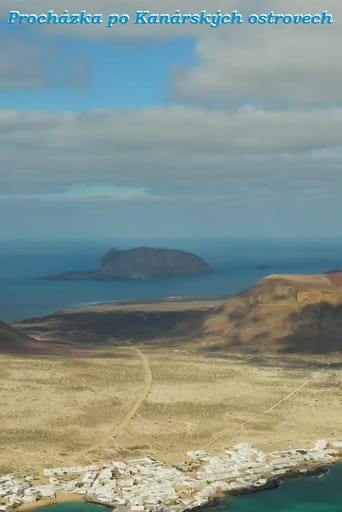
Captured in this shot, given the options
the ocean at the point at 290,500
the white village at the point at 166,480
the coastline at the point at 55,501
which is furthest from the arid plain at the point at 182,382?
the ocean at the point at 290,500

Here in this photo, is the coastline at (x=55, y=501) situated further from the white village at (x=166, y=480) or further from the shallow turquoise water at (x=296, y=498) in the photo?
the shallow turquoise water at (x=296, y=498)

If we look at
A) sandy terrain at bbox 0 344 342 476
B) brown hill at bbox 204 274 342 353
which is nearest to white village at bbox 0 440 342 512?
sandy terrain at bbox 0 344 342 476

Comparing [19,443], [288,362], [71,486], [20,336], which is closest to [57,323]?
[20,336]

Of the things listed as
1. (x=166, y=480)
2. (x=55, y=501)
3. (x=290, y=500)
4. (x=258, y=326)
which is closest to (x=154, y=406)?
(x=166, y=480)

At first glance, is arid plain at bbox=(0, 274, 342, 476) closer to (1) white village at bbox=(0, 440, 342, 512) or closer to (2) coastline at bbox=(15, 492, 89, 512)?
(1) white village at bbox=(0, 440, 342, 512)

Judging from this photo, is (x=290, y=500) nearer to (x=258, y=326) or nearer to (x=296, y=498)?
(x=296, y=498)

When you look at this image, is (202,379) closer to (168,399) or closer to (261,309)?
(168,399)
